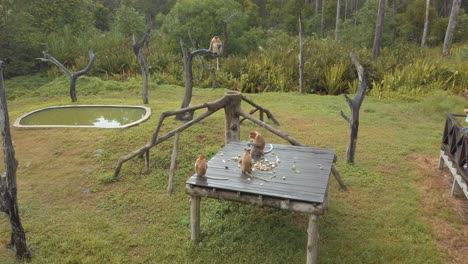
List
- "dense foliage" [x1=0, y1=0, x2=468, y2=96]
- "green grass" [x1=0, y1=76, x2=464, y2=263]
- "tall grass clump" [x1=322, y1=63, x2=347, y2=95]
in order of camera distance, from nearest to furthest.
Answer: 1. "green grass" [x1=0, y1=76, x2=464, y2=263]
2. "tall grass clump" [x1=322, y1=63, x2=347, y2=95]
3. "dense foliage" [x1=0, y1=0, x2=468, y2=96]

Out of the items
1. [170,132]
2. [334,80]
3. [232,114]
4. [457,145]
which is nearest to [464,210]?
[457,145]

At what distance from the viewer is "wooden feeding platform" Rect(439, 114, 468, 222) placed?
4.87 m

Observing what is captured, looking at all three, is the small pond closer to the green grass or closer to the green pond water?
the green pond water

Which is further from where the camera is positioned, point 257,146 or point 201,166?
point 257,146

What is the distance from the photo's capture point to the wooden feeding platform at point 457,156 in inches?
192

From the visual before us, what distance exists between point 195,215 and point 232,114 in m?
2.28

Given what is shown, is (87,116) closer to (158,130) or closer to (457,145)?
(158,130)

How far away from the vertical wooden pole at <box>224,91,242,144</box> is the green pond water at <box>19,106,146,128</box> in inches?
115

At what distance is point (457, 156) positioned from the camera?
203 inches

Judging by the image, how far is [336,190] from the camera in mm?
5371

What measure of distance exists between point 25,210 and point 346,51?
1125 cm

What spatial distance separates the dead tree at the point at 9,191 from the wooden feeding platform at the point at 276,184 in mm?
1688

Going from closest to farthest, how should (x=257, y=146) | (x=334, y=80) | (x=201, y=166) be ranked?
(x=201, y=166) → (x=257, y=146) → (x=334, y=80)

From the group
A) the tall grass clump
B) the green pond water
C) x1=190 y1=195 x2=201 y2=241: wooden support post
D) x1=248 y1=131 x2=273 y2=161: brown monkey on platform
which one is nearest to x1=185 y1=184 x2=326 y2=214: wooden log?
x1=190 y1=195 x2=201 y2=241: wooden support post
